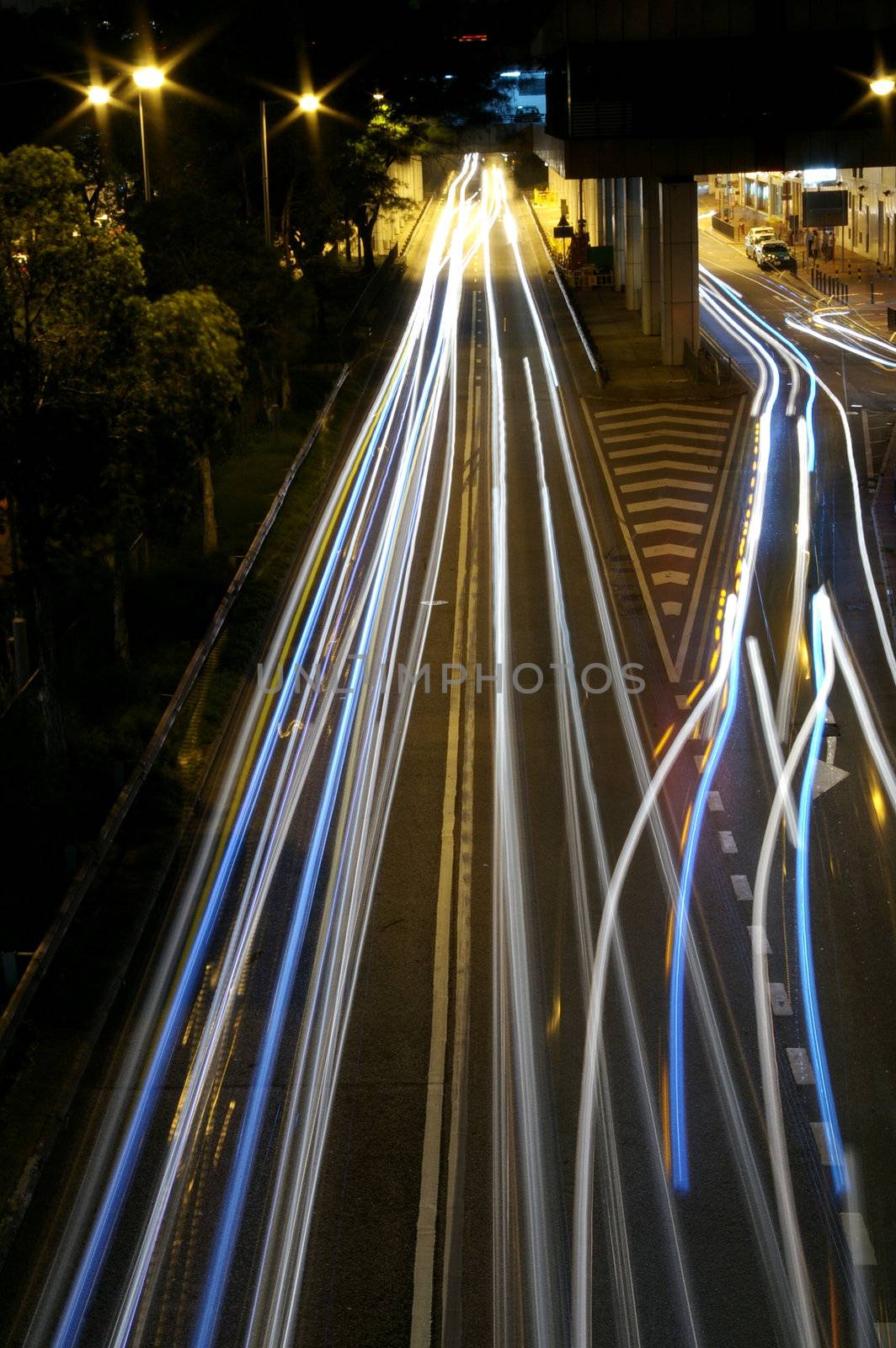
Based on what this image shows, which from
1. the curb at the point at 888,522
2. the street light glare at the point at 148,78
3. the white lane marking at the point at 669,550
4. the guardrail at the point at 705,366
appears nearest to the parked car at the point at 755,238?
the guardrail at the point at 705,366

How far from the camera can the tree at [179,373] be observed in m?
17.1

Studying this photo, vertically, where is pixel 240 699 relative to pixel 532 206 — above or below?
below

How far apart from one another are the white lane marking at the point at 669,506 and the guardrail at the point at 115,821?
696 centimetres

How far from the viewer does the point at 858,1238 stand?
9.90 metres

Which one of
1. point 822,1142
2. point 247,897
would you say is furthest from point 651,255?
point 822,1142

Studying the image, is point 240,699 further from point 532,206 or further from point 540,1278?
point 532,206

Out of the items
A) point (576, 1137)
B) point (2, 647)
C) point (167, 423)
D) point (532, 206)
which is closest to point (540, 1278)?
point (576, 1137)

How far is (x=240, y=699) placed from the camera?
69.0 ft

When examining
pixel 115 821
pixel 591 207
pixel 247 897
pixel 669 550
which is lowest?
pixel 247 897

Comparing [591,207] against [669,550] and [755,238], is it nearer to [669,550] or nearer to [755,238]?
[755,238]

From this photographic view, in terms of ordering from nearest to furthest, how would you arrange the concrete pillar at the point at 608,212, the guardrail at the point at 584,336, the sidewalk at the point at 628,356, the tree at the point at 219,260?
the tree at the point at 219,260 < the sidewalk at the point at 628,356 < the guardrail at the point at 584,336 < the concrete pillar at the point at 608,212

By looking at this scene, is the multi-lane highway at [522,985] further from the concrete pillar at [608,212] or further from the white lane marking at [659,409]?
the concrete pillar at [608,212]

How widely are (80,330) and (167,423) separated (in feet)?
4.49

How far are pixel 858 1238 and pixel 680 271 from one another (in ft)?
118
